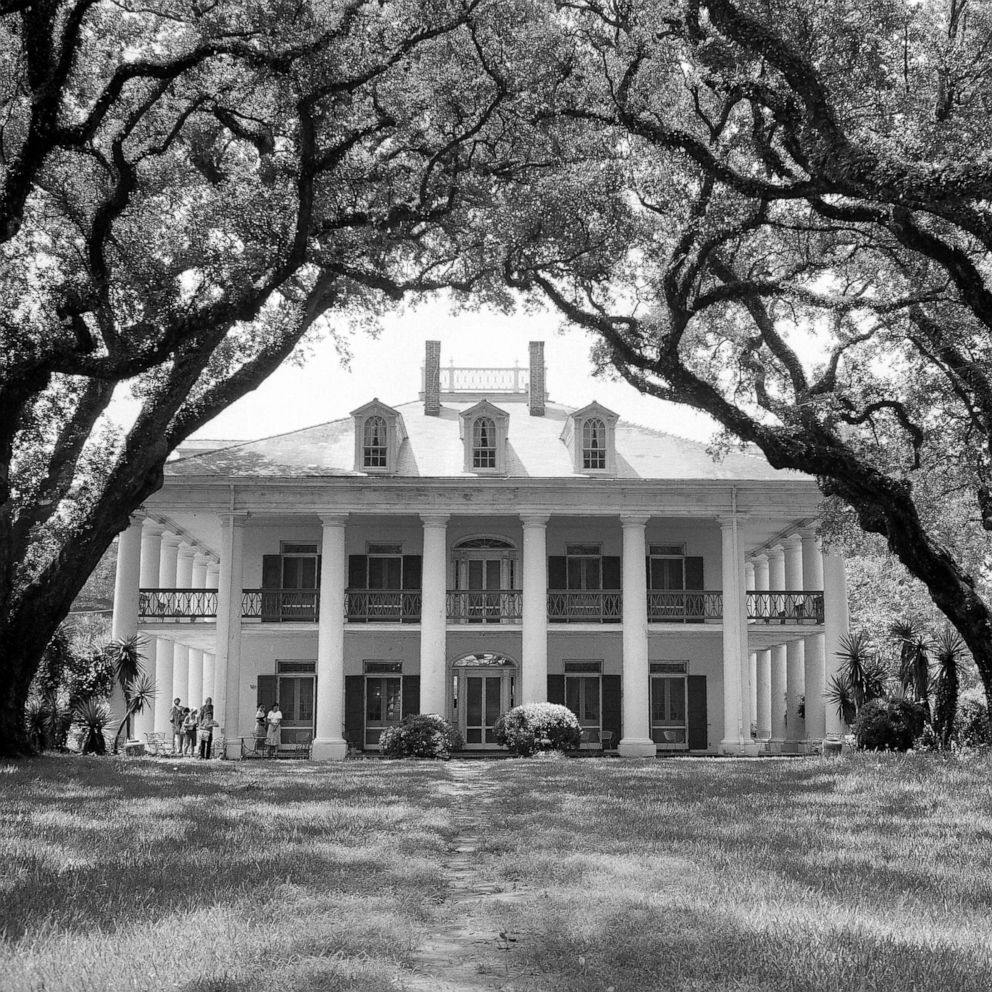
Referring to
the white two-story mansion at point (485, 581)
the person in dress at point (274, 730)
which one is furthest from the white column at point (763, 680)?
the person in dress at point (274, 730)

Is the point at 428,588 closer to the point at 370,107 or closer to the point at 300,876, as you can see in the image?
the point at 370,107

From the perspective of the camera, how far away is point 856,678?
25.4 meters

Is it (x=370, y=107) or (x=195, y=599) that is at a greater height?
(x=370, y=107)

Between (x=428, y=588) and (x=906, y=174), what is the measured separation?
1830 cm

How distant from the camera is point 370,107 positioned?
54.1ft

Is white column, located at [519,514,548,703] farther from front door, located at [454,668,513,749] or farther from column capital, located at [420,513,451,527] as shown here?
front door, located at [454,668,513,749]

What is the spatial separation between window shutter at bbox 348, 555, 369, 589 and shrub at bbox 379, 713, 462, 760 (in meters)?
5.57

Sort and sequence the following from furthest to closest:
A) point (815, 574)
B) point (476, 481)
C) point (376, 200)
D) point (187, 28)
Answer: point (815, 574) → point (476, 481) → point (376, 200) → point (187, 28)

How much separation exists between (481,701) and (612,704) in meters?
3.49

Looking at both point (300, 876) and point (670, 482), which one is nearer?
point (300, 876)

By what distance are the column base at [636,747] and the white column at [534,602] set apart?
2.15m

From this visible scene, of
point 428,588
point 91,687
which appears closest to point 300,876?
point 91,687

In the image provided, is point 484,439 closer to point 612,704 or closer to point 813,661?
point 612,704

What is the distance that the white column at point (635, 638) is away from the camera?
27.2 m
